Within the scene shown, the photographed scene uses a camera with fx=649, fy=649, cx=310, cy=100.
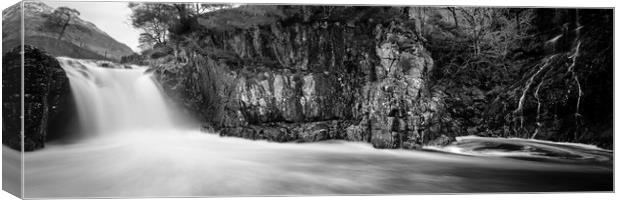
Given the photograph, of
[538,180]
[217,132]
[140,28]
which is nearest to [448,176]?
[538,180]

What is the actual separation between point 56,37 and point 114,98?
1002 millimetres

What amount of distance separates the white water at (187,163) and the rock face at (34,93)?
0.14 meters

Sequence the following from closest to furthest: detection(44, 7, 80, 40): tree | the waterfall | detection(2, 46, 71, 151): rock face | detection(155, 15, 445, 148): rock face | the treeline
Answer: detection(2, 46, 71, 151): rock face, detection(44, 7, 80, 40): tree, the waterfall, detection(155, 15, 445, 148): rock face, the treeline

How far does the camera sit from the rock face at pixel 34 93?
766 centimetres

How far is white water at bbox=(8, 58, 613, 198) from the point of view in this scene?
783 cm

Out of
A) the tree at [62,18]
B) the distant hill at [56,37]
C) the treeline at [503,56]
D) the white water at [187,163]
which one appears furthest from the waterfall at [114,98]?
the treeline at [503,56]

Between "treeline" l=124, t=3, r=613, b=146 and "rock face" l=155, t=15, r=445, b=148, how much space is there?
4 centimetres

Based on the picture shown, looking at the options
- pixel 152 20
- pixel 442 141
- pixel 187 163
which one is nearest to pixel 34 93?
pixel 152 20

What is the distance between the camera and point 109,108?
26.4 feet

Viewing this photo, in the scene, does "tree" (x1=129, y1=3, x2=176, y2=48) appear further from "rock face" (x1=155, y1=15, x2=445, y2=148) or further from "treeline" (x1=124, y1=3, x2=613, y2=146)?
"treeline" (x1=124, y1=3, x2=613, y2=146)

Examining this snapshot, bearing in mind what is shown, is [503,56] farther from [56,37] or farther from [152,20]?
[56,37]

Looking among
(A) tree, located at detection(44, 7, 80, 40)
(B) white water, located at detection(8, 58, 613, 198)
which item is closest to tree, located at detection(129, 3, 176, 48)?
(B) white water, located at detection(8, 58, 613, 198)

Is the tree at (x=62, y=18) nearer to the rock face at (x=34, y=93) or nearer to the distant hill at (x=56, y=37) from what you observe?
the distant hill at (x=56, y=37)

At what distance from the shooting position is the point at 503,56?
29.6ft
